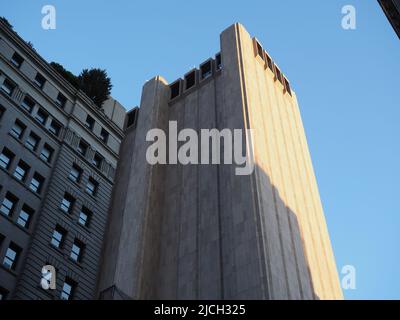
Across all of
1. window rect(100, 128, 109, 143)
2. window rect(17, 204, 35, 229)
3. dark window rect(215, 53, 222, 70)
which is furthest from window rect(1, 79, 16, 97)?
dark window rect(215, 53, 222, 70)

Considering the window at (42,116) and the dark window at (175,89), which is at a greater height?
the dark window at (175,89)

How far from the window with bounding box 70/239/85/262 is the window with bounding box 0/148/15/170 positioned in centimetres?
1035

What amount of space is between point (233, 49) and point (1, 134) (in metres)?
24.1

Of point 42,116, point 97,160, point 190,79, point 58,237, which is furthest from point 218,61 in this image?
point 58,237

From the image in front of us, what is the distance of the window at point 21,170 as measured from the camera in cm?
5338

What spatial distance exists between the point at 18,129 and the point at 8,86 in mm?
5344

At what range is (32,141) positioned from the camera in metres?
58.0

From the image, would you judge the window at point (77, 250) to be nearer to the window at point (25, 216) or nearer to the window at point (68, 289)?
the window at point (68, 289)

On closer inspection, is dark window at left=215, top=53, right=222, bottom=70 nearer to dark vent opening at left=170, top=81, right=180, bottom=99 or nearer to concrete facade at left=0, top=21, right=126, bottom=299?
dark vent opening at left=170, top=81, right=180, bottom=99

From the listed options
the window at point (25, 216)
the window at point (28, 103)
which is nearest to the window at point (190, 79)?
the window at point (28, 103)

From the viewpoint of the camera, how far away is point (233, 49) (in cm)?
5294

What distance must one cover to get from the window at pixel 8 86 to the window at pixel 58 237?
15.4 m

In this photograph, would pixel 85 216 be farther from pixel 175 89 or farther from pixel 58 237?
pixel 175 89

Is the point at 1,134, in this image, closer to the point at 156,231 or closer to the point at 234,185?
the point at 156,231
